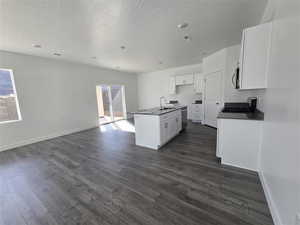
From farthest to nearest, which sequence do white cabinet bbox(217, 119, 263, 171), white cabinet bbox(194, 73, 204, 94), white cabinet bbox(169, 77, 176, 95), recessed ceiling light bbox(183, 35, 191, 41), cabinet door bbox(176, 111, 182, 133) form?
1. white cabinet bbox(169, 77, 176, 95)
2. white cabinet bbox(194, 73, 204, 94)
3. cabinet door bbox(176, 111, 182, 133)
4. recessed ceiling light bbox(183, 35, 191, 41)
5. white cabinet bbox(217, 119, 263, 171)

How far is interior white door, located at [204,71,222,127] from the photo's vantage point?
4.46 meters

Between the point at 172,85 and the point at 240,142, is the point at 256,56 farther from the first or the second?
→ the point at 172,85

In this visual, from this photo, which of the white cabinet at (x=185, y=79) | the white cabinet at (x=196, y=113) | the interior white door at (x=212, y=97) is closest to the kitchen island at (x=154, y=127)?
the interior white door at (x=212, y=97)

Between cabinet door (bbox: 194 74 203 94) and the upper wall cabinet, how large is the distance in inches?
148

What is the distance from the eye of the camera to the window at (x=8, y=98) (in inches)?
141

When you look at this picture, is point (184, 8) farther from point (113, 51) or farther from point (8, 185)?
point (8, 185)

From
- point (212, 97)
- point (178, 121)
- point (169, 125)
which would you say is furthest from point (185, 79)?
point (169, 125)

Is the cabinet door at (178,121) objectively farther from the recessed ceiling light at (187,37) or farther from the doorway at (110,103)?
the doorway at (110,103)

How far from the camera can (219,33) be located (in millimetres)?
3004

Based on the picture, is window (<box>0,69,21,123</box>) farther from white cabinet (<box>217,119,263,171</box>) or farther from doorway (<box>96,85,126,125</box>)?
white cabinet (<box>217,119,263,171</box>)

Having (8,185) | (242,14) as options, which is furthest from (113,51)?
(8,185)

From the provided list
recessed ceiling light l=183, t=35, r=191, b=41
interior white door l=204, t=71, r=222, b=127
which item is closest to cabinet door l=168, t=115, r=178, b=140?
interior white door l=204, t=71, r=222, b=127

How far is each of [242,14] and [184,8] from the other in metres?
1.16

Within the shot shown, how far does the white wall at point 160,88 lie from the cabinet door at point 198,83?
0.53 meters
